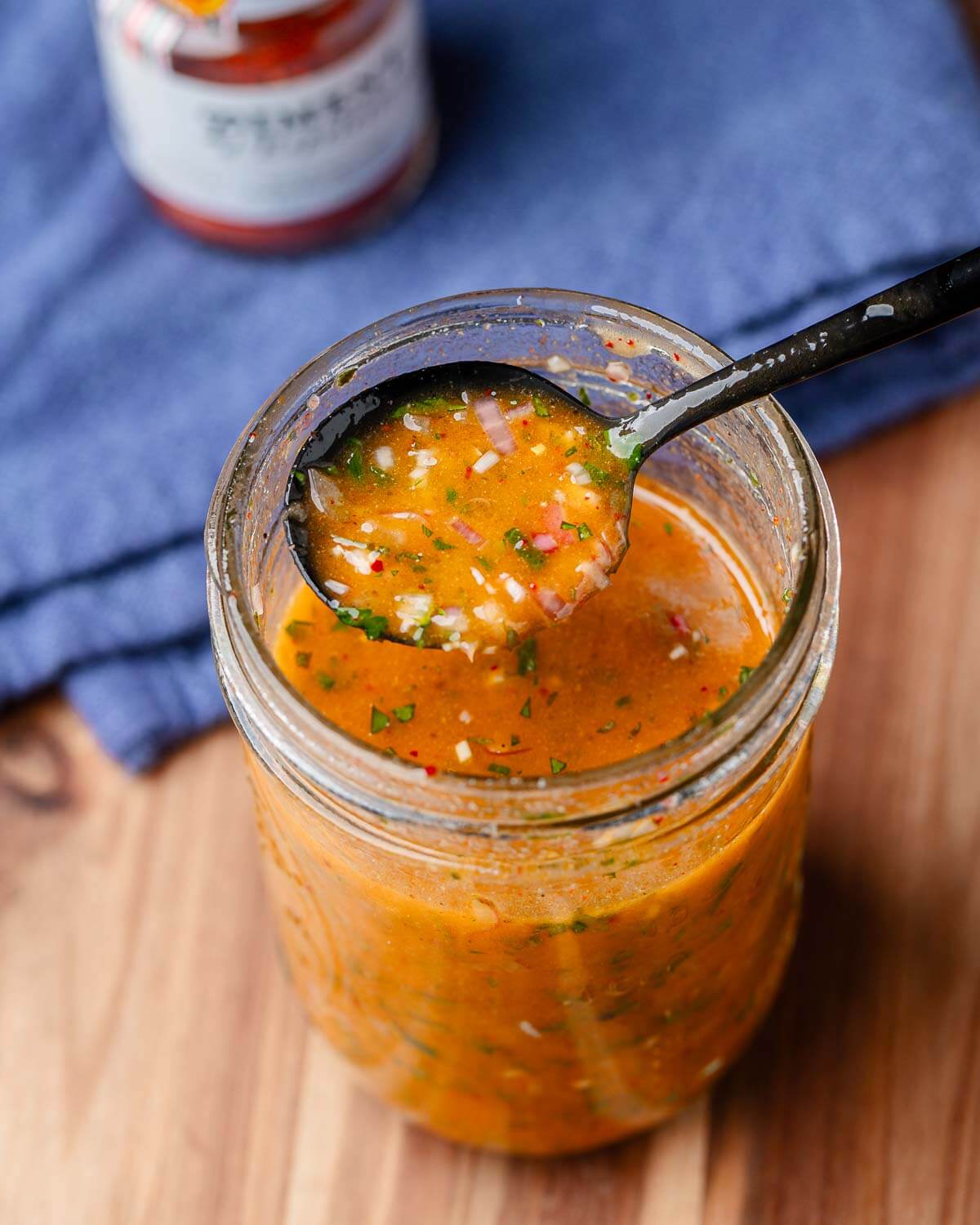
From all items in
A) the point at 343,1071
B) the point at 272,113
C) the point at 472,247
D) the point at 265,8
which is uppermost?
the point at 265,8

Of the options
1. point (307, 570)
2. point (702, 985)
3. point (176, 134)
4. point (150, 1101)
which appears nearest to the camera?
point (307, 570)

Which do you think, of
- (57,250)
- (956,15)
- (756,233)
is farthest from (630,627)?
(956,15)

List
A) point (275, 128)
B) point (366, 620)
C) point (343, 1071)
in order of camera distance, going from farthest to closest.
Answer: point (275, 128) → point (343, 1071) → point (366, 620)

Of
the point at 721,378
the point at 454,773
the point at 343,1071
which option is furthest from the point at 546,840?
the point at 343,1071

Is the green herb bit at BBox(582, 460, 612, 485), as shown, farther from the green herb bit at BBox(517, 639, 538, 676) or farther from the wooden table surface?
the wooden table surface

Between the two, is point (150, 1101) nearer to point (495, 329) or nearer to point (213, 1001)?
point (213, 1001)

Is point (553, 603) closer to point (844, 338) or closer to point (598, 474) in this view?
point (598, 474)

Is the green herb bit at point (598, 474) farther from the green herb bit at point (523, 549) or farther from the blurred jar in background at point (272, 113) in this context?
the blurred jar in background at point (272, 113)
